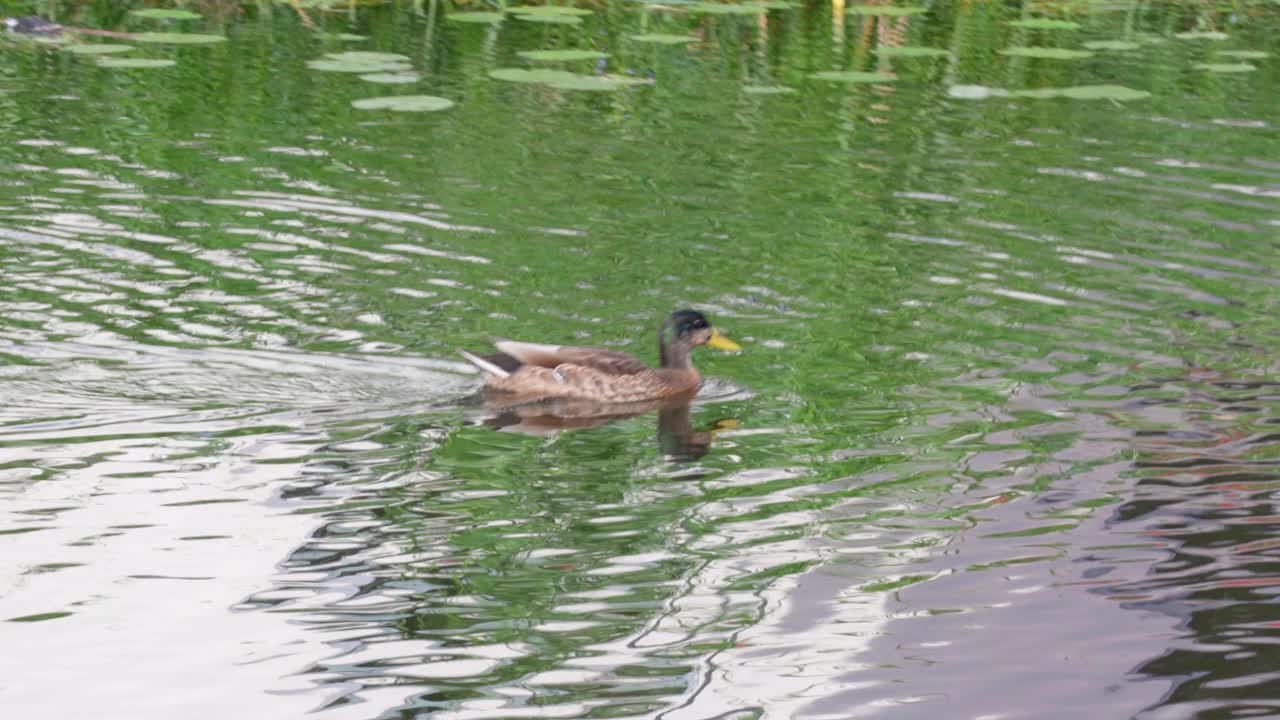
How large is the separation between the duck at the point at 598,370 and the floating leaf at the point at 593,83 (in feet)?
22.2

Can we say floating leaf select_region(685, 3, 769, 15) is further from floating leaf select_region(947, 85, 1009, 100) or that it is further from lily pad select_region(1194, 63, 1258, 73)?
lily pad select_region(1194, 63, 1258, 73)

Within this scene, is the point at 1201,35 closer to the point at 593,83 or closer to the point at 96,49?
the point at 593,83

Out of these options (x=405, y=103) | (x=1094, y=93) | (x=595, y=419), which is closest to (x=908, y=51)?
(x=1094, y=93)

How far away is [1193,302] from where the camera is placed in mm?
10758

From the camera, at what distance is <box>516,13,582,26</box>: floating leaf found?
19797mm

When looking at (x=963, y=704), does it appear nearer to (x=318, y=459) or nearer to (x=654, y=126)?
(x=318, y=459)

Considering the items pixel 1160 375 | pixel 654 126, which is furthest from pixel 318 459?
pixel 654 126

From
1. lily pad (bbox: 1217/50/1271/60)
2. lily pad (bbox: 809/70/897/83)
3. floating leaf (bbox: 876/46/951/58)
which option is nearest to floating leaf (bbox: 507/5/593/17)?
floating leaf (bbox: 876/46/951/58)

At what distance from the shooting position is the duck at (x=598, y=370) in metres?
9.20

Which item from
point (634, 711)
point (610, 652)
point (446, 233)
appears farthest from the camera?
point (446, 233)

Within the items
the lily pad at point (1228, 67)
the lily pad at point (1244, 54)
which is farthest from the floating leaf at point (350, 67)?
the lily pad at point (1244, 54)

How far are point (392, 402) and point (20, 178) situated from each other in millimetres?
4980

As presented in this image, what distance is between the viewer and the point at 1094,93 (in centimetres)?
1623

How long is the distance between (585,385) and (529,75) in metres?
7.47
